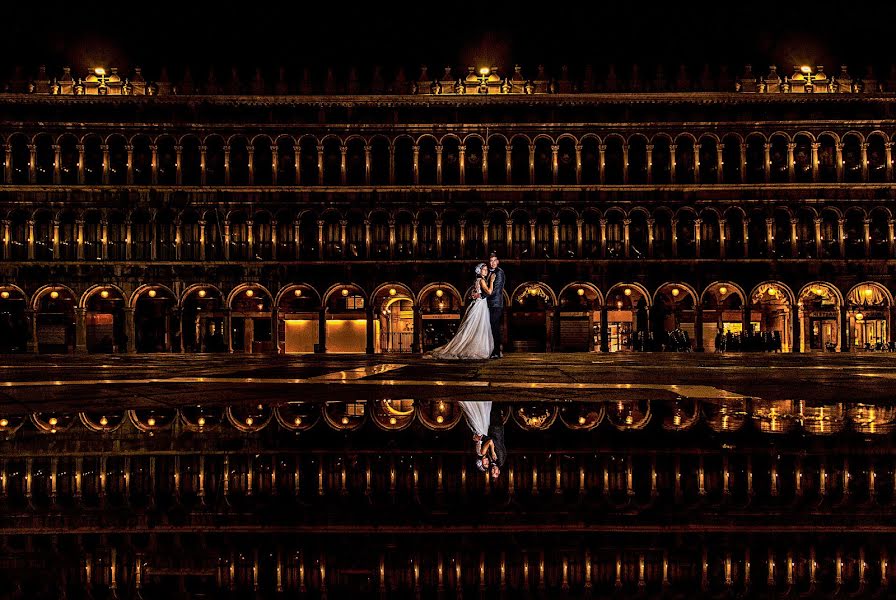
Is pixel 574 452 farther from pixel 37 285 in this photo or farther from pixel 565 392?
pixel 37 285

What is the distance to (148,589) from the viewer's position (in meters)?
2.05

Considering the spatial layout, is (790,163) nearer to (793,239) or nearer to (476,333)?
(793,239)

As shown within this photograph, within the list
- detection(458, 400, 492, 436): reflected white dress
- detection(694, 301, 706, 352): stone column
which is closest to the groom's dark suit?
detection(458, 400, 492, 436): reflected white dress

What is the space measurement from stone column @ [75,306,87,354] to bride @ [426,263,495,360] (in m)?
27.0

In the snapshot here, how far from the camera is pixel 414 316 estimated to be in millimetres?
38750

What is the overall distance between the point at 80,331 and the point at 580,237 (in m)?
22.5

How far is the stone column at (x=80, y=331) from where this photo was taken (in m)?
37.8

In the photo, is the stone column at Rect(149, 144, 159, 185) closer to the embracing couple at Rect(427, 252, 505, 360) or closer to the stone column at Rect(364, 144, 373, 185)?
the stone column at Rect(364, 144, 373, 185)

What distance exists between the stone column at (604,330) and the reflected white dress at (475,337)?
23.2 m

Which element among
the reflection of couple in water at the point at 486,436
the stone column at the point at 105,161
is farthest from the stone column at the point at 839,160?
the reflection of couple in water at the point at 486,436

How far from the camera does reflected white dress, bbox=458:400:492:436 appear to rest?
4770 millimetres

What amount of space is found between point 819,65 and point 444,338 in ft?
69.5

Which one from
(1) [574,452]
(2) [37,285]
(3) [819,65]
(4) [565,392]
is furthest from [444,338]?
(1) [574,452]

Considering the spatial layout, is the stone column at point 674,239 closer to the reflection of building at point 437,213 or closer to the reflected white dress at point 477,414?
the reflection of building at point 437,213
